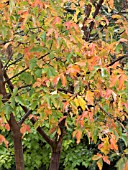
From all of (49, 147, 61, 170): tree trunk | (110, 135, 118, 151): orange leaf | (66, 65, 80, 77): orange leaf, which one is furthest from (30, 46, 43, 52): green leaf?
(49, 147, 61, 170): tree trunk

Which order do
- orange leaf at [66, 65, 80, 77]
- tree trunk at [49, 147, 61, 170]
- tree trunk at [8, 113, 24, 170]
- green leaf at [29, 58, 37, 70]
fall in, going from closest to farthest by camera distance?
orange leaf at [66, 65, 80, 77], green leaf at [29, 58, 37, 70], tree trunk at [8, 113, 24, 170], tree trunk at [49, 147, 61, 170]

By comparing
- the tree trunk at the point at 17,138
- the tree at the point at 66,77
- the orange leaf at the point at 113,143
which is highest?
the tree at the point at 66,77

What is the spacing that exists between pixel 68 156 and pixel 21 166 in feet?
4.73

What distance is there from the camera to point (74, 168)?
11.3 ft

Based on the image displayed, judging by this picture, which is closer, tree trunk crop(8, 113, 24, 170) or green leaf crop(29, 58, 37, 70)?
green leaf crop(29, 58, 37, 70)

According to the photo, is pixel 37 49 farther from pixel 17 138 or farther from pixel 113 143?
pixel 17 138

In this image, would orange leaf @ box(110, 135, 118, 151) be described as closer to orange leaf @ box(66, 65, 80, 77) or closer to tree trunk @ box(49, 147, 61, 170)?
orange leaf @ box(66, 65, 80, 77)

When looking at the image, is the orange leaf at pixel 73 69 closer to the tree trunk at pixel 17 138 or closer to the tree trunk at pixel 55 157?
the tree trunk at pixel 17 138

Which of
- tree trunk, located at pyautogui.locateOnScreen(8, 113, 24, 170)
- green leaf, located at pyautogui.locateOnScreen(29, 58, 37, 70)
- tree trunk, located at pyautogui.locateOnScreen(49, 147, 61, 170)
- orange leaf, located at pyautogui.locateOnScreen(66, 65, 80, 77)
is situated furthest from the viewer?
tree trunk, located at pyautogui.locateOnScreen(49, 147, 61, 170)

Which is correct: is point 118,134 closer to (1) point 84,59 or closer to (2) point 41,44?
(1) point 84,59

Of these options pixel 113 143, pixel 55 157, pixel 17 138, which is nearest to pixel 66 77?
pixel 113 143

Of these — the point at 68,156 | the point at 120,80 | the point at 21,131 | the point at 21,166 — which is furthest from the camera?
the point at 68,156

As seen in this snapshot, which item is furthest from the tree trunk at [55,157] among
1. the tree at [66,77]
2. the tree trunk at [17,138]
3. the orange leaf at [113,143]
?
the orange leaf at [113,143]

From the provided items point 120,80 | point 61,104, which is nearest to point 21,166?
point 61,104
